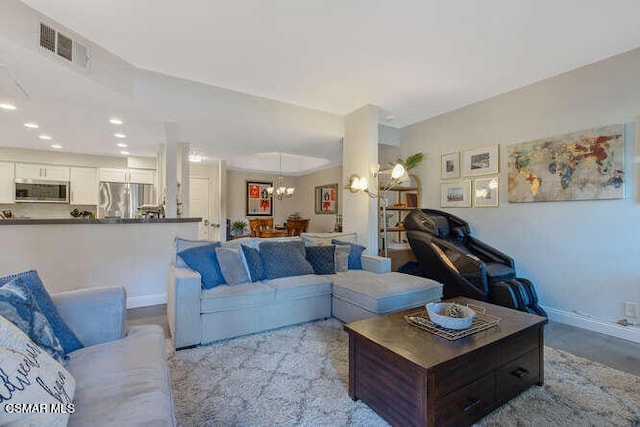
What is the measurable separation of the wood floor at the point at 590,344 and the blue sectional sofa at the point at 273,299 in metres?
0.59

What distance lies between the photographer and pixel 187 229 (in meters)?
3.89

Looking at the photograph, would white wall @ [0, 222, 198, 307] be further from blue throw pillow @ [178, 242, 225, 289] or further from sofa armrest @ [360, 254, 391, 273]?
sofa armrest @ [360, 254, 391, 273]

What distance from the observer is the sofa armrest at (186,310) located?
2375 millimetres

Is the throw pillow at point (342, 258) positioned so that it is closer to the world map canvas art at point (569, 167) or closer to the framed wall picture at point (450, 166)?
the framed wall picture at point (450, 166)

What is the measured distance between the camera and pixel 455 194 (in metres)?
4.18

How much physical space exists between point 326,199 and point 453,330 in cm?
632

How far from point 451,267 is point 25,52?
421 centimetres

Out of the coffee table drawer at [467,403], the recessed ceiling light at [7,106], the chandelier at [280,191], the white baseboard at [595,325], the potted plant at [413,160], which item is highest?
the recessed ceiling light at [7,106]

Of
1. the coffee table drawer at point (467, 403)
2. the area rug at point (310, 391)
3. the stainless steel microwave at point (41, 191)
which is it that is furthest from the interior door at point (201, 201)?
the coffee table drawer at point (467, 403)

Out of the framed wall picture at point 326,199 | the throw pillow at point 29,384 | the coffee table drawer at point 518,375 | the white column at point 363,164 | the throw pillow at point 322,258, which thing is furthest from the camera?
the framed wall picture at point 326,199

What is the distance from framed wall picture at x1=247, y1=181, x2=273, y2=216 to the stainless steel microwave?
12.9ft

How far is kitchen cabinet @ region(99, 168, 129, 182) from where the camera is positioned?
5883mm

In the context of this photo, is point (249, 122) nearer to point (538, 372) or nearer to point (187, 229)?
point (187, 229)

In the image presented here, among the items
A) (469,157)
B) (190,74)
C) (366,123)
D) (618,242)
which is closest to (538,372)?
(618,242)
